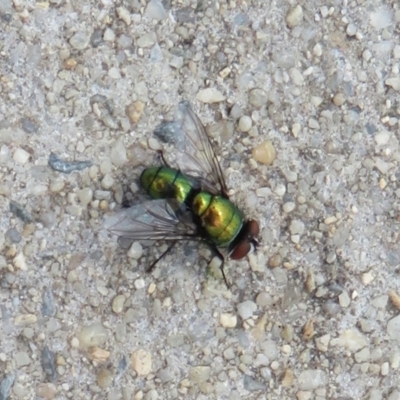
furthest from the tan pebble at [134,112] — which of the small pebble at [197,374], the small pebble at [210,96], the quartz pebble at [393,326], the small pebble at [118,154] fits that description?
the quartz pebble at [393,326]

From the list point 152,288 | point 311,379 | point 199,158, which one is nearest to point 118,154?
point 199,158

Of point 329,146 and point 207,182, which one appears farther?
point 329,146

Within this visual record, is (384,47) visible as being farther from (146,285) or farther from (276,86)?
(146,285)

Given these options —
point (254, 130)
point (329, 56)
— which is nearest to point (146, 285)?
point (254, 130)

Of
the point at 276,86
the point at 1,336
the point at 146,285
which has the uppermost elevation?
the point at 276,86

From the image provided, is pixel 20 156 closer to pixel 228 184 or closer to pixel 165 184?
pixel 165 184

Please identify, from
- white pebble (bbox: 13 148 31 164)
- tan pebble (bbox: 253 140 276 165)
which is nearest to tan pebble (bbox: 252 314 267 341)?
tan pebble (bbox: 253 140 276 165)

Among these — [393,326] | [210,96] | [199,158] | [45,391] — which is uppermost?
[210,96]
